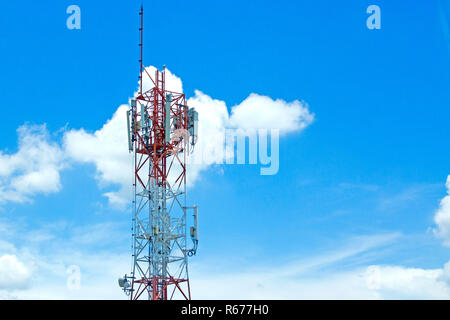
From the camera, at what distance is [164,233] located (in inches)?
2761

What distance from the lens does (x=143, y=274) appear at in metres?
68.9
